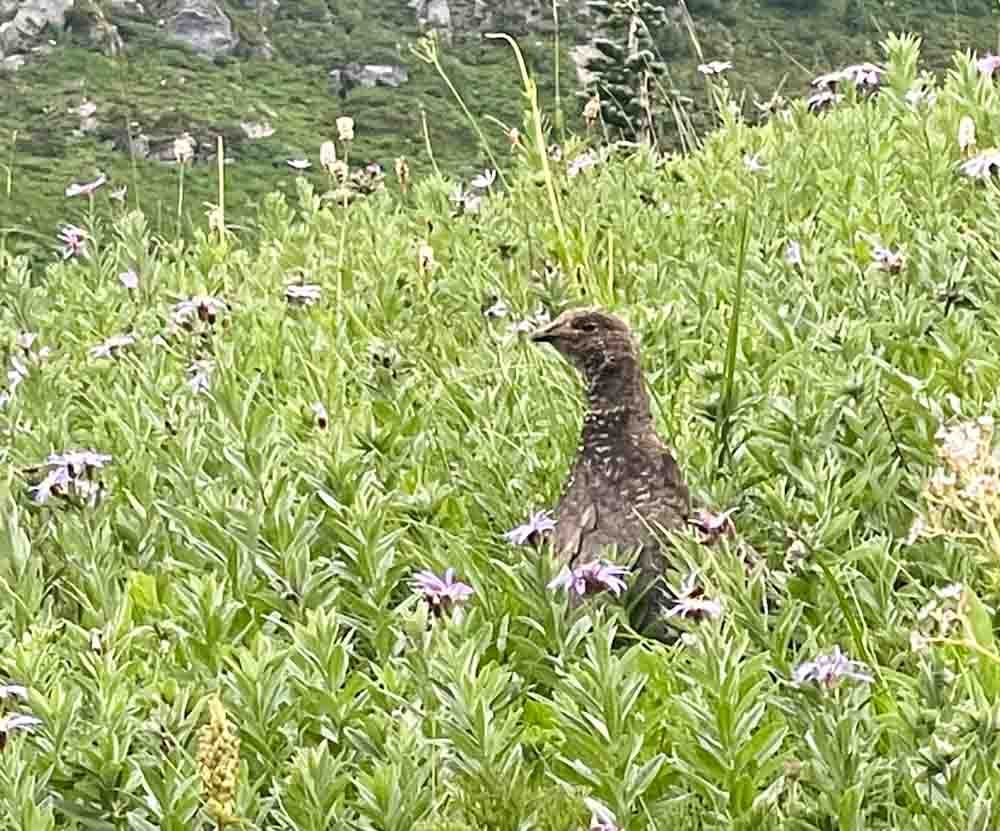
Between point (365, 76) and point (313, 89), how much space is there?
145 centimetres

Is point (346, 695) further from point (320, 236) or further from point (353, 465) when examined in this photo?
point (320, 236)

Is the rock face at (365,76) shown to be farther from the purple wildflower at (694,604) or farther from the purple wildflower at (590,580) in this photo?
the purple wildflower at (694,604)

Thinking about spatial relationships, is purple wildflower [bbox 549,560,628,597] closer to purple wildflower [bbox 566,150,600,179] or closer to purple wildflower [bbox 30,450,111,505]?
purple wildflower [bbox 30,450,111,505]

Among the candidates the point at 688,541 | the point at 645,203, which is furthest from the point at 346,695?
the point at 645,203

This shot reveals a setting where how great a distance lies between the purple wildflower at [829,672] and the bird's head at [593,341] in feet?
4.34

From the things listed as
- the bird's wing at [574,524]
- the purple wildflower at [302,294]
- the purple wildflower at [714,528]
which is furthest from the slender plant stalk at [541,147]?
the purple wildflower at [714,528]

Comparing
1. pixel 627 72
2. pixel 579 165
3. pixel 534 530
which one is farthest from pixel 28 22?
pixel 534 530

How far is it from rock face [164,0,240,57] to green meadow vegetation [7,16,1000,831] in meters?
44.4

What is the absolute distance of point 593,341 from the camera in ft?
12.9

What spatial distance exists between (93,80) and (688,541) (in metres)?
47.0

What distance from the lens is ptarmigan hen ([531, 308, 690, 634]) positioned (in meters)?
3.60

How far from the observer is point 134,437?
4.62 metres

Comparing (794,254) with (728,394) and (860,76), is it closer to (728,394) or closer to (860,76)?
(728,394)

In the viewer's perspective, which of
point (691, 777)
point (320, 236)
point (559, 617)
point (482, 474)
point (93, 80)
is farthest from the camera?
point (93, 80)
